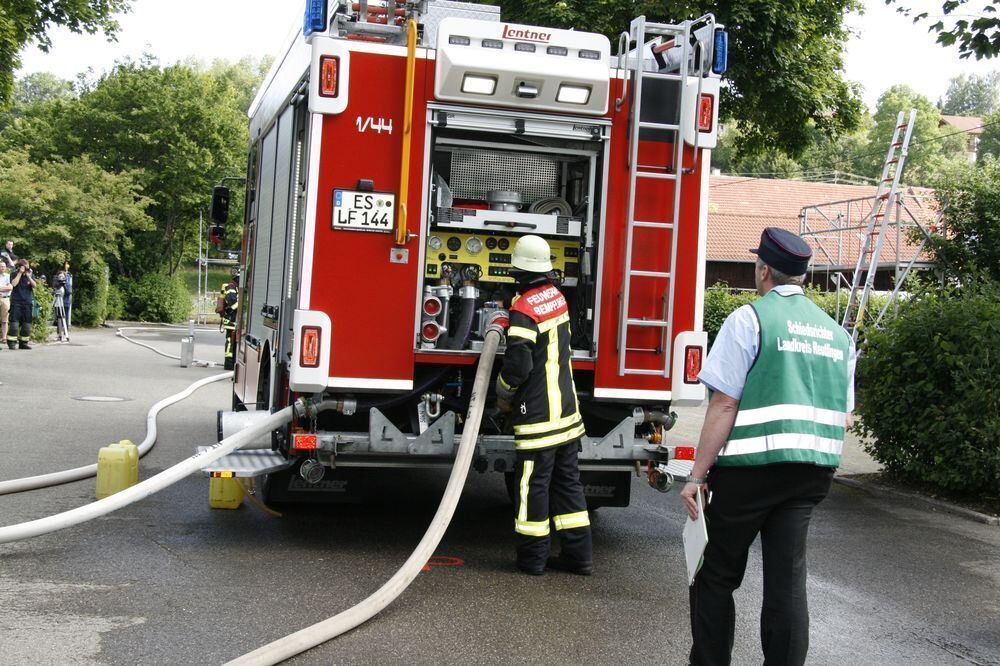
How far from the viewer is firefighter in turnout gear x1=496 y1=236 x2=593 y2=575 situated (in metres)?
6.05

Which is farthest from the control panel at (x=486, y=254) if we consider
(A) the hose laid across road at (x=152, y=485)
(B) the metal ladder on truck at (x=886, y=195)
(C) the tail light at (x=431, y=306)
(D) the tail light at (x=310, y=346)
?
(B) the metal ladder on truck at (x=886, y=195)

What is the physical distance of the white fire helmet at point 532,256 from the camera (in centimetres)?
618

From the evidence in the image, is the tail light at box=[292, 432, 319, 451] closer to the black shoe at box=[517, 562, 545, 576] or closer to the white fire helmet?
the black shoe at box=[517, 562, 545, 576]

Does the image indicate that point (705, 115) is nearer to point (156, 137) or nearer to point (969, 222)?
point (969, 222)

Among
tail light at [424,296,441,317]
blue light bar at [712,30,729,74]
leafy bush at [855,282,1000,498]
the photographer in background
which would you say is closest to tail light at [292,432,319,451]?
tail light at [424,296,441,317]

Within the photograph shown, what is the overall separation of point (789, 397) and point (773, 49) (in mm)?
11887

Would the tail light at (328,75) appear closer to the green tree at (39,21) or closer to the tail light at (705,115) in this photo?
the tail light at (705,115)

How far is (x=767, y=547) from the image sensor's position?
13.2ft

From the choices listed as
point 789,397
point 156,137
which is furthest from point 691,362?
point 156,137

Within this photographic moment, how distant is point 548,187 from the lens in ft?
23.4

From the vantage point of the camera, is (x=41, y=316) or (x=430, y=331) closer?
(x=430, y=331)

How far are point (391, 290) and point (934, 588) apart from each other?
361cm

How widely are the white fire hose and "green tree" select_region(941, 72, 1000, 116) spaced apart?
122m

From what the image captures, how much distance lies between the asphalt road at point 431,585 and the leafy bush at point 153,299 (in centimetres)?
3064
